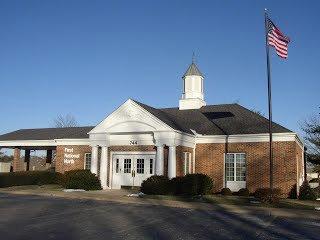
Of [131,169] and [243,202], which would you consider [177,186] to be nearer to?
[243,202]

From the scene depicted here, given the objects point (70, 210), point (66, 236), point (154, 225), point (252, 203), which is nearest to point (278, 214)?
point (252, 203)

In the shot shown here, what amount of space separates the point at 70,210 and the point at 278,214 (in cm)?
828

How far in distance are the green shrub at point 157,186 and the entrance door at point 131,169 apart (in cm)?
304

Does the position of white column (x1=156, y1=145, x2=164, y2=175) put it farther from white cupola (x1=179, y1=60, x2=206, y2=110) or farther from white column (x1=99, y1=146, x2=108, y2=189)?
white cupola (x1=179, y1=60, x2=206, y2=110)

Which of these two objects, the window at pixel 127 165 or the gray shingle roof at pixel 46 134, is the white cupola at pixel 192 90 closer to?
the gray shingle roof at pixel 46 134

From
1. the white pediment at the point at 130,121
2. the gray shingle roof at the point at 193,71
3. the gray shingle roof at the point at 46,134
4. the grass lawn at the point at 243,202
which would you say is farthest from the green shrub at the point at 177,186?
the gray shingle roof at the point at 193,71

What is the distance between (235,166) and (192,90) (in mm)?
10962

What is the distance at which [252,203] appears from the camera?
2025 cm

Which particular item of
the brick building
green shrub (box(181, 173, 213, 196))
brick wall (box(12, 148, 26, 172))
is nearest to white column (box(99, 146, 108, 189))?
the brick building

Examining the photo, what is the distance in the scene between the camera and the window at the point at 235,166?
85.9 feet

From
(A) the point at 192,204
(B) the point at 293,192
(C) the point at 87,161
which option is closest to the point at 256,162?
(B) the point at 293,192

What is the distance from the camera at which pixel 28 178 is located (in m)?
30.9

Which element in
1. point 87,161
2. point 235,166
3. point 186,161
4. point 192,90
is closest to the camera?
point 235,166

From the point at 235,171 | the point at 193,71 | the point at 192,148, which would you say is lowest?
the point at 235,171
